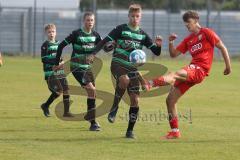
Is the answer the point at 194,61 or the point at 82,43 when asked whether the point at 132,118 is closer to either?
the point at 194,61

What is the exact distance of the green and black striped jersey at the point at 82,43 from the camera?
1395 centimetres

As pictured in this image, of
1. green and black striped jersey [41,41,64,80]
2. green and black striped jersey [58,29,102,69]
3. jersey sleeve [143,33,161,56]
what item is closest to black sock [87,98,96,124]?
green and black striped jersey [58,29,102,69]

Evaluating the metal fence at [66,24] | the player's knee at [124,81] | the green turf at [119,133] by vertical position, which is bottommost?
the metal fence at [66,24]

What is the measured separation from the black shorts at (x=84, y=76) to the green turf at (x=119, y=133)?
2.81ft

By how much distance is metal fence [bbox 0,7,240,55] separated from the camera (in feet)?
148

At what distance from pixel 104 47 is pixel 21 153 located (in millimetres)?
3055

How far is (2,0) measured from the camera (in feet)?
161

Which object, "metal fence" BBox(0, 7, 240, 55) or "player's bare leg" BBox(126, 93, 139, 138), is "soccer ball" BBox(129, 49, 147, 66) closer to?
"player's bare leg" BBox(126, 93, 139, 138)

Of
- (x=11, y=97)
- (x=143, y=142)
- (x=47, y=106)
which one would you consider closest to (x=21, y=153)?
(x=143, y=142)

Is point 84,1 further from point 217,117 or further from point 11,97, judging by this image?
point 217,117

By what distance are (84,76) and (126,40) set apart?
1498 millimetres

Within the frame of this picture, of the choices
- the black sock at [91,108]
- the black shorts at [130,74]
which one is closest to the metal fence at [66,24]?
the black sock at [91,108]

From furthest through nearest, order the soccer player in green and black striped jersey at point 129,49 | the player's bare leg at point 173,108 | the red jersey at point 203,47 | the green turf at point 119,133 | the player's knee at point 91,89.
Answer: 1. the player's knee at point 91,89
2. the soccer player in green and black striped jersey at point 129,49
3. the player's bare leg at point 173,108
4. the red jersey at point 203,47
5. the green turf at point 119,133

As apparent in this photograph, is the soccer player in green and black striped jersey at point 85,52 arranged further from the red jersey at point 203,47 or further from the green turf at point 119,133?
the red jersey at point 203,47
